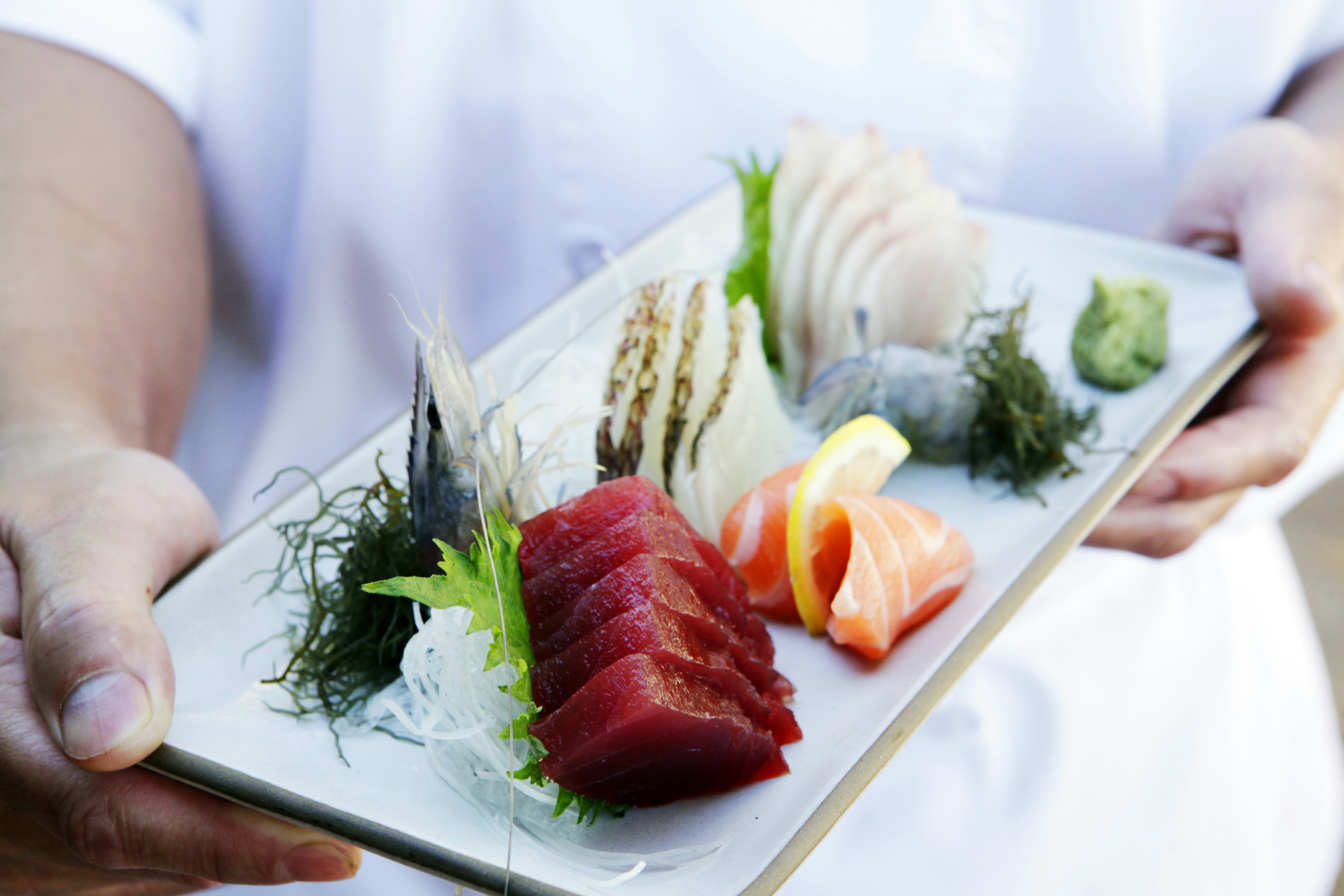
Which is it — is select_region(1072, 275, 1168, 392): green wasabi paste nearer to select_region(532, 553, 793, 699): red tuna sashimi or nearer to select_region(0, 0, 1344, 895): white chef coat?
select_region(0, 0, 1344, 895): white chef coat

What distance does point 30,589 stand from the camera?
50.2 inches

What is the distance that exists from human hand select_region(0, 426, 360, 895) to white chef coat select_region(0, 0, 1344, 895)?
68 cm

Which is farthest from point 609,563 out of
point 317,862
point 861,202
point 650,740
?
point 861,202

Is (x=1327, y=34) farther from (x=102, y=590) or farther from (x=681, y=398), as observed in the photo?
(x=102, y=590)

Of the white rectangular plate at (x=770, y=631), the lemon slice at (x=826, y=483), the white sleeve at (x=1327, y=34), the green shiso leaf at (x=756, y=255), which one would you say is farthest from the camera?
the white sleeve at (x=1327, y=34)

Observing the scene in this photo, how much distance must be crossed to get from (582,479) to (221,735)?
743mm

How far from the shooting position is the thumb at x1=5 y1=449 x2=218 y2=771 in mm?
1157

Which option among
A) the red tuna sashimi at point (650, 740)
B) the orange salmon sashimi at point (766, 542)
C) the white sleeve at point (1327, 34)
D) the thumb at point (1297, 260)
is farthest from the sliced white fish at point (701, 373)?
the white sleeve at point (1327, 34)

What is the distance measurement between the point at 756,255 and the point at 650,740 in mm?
1404

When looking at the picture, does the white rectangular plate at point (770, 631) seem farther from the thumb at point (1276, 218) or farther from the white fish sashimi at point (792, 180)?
the white fish sashimi at point (792, 180)

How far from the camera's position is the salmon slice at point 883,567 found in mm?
1474

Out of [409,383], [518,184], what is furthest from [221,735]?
[518,184]

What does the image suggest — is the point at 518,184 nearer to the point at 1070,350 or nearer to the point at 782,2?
the point at 782,2

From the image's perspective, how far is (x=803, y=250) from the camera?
88.4 inches
